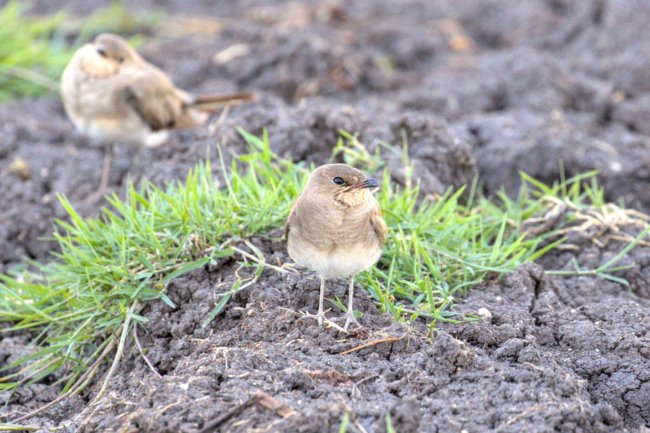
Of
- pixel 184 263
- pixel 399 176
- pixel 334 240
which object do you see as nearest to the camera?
pixel 334 240

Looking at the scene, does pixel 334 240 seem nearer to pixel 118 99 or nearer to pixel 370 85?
pixel 118 99

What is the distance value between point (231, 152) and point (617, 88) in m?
3.72

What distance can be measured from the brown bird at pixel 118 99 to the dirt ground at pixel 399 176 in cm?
18

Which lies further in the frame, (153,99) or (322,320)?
(153,99)

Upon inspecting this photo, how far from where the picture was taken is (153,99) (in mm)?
6648

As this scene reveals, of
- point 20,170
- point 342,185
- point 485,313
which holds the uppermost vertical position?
point 342,185

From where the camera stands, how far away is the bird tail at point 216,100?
6.76 metres

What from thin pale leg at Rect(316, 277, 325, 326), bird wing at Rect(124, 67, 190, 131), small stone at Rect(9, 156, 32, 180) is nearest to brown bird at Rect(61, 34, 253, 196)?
bird wing at Rect(124, 67, 190, 131)

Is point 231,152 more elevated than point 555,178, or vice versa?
point 231,152

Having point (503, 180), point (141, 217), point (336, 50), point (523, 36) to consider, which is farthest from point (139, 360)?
point (523, 36)

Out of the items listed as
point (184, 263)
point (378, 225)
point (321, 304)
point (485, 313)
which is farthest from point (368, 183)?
point (184, 263)

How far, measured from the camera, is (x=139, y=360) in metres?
4.37

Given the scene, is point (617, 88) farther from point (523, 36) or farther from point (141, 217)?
point (141, 217)

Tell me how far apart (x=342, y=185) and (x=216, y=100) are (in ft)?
9.64
